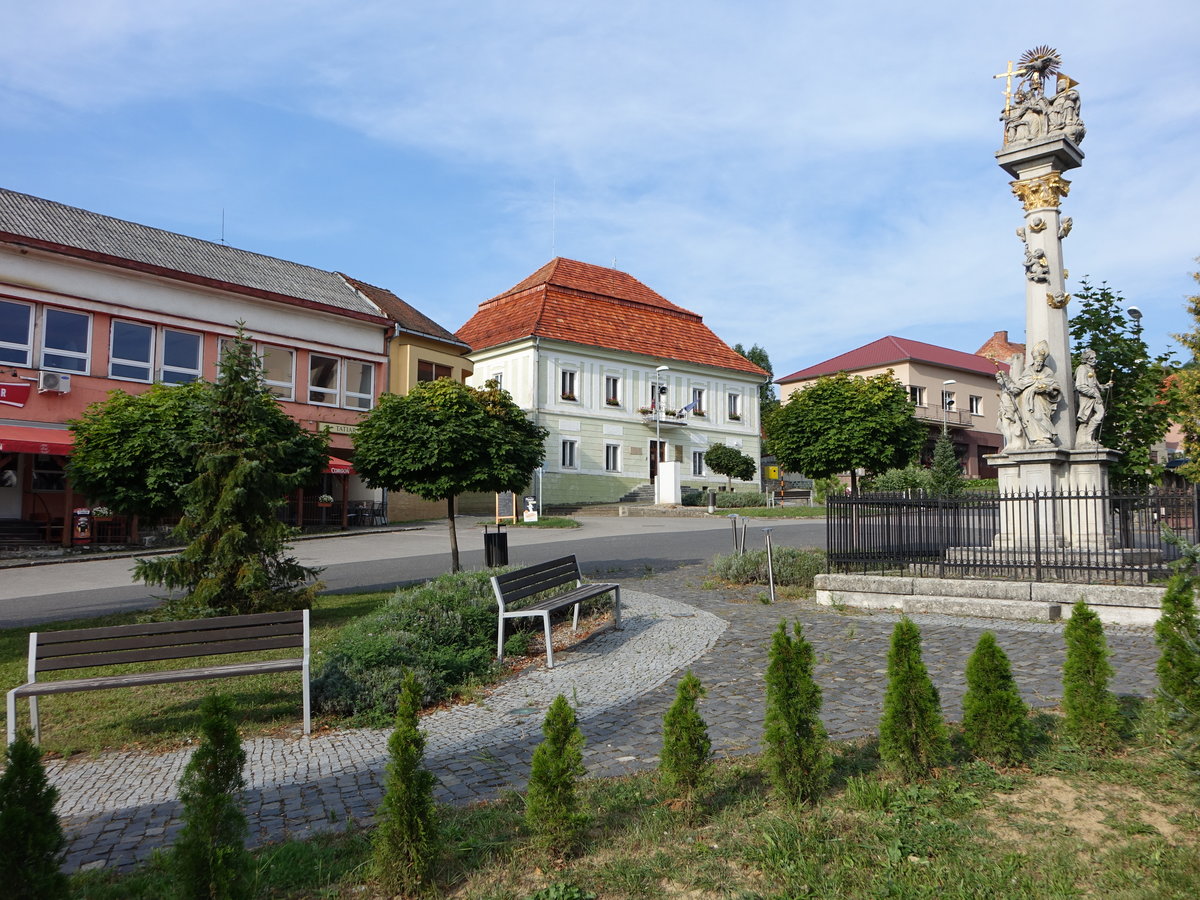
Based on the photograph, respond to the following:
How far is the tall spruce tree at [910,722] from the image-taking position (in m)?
4.53

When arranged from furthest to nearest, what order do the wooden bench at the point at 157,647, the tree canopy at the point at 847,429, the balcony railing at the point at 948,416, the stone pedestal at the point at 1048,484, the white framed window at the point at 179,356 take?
the balcony railing at the point at 948,416 < the tree canopy at the point at 847,429 < the white framed window at the point at 179,356 < the stone pedestal at the point at 1048,484 < the wooden bench at the point at 157,647

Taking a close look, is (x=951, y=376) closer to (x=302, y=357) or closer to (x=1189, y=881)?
(x=302, y=357)

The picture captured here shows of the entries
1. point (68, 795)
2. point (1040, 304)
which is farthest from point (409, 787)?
point (1040, 304)

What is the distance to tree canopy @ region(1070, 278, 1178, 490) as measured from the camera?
1409cm

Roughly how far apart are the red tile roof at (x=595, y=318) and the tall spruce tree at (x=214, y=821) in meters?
36.3

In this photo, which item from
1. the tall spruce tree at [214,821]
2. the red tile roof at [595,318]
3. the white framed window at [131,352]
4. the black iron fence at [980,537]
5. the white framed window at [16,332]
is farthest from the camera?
the red tile roof at [595,318]

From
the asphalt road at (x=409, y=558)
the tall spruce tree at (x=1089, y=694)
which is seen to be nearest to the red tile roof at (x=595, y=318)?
the asphalt road at (x=409, y=558)

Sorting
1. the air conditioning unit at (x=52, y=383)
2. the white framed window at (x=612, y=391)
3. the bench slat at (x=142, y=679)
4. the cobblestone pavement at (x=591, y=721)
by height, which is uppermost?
the white framed window at (x=612, y=391)

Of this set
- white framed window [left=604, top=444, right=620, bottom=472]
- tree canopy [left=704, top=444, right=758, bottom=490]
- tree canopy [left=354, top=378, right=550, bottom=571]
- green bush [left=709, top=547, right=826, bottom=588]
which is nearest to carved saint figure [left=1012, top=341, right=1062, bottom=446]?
green bush [left=709, top=547, right=826, bottom=588]

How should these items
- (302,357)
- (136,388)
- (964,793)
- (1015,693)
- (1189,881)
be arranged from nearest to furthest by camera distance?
(1189,881) < (964,793) < (1015,693) < (136,388) < (302,357)

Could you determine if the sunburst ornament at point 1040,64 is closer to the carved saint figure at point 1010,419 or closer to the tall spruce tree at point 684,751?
the carved saint figure at point 1010,419

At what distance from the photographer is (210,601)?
9875 mm

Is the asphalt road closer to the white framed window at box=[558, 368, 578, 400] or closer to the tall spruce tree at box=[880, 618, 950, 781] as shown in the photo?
the tall spruce tree at box=[880, 618, 950, 781]

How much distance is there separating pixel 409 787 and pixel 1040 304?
12845 mm
